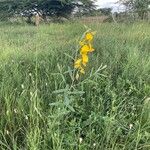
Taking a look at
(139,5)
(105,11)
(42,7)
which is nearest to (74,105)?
(139,5)

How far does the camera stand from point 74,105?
10.3 feet

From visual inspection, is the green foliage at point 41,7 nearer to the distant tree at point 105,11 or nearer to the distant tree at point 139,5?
the distant tree at point 105,11

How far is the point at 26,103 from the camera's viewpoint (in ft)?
10.3

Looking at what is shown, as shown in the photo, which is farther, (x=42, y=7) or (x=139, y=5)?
(x=42, y=7)

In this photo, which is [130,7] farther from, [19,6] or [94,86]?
[94,86]

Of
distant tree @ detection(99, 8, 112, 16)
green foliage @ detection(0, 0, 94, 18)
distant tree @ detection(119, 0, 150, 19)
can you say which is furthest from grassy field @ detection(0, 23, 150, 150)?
distant tree @ detection(99, 8, 112, 16)

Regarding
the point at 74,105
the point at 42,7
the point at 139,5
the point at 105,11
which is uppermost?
the point at 74,105

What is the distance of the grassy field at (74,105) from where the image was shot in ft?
9.10

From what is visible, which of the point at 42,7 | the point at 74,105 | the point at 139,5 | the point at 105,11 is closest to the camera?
the point at 74,105

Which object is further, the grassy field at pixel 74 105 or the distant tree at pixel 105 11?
the distant tree at pixel 105 11

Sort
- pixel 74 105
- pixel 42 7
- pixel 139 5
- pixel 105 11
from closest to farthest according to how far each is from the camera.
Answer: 1. pixel 74 105
2. pixel 139 5
3. pixel 42 7
4. pixel 105 11

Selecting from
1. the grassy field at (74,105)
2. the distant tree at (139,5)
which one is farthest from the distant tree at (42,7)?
the grassy field at (74,105)

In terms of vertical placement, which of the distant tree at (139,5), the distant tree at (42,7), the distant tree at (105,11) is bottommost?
the distant tree at (105,11)

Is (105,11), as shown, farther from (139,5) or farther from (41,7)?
(139,5)
